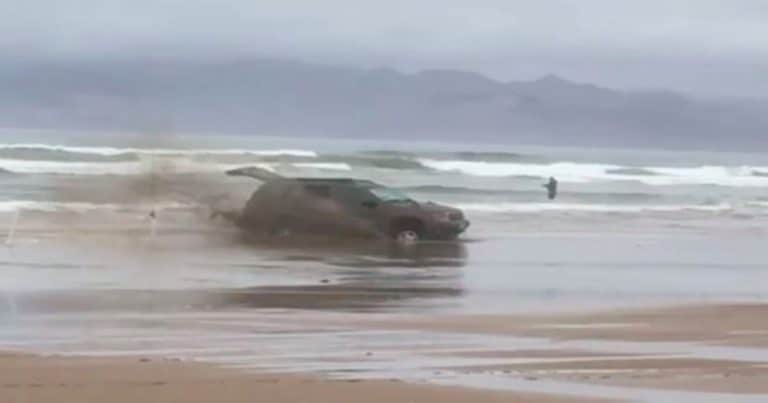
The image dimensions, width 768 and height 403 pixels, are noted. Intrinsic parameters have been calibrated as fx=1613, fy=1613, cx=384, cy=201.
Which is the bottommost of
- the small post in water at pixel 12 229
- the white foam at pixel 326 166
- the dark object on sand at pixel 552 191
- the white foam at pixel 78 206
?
the small post in water at pixel 12 229

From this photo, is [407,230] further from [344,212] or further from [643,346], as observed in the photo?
[643,346]

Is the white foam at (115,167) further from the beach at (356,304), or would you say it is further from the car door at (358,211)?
the car door at (358,211)

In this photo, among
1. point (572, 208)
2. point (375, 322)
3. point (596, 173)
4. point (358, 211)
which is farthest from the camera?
point (596, 173)

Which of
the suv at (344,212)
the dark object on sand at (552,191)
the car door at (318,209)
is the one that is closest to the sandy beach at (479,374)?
the suv at (344,212)

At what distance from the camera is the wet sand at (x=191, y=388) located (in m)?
9.84

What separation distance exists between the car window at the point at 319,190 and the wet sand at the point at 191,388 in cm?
1963

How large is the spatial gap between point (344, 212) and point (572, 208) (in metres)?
14.6

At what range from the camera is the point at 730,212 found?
150 ft

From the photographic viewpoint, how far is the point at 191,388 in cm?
1016

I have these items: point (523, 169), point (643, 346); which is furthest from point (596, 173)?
point (643, 346)

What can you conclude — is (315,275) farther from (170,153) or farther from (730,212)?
(730,212)

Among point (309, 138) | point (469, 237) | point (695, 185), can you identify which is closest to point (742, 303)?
point (469, 237)

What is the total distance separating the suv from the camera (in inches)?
1154

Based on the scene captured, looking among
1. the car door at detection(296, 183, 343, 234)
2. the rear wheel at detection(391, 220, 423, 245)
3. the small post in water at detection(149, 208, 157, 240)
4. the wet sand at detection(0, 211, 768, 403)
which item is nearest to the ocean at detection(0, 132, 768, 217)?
the small post in water at detection(149, 208, 157, 240)
